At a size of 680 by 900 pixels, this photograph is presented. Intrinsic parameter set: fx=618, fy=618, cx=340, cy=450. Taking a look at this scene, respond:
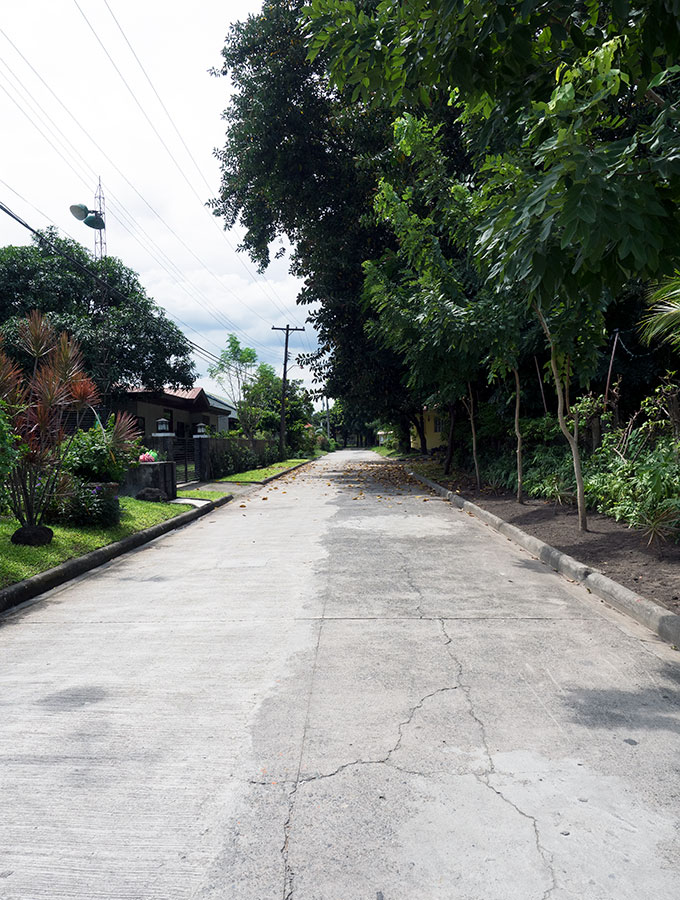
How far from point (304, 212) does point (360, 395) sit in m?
7.08

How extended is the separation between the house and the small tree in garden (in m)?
15.3

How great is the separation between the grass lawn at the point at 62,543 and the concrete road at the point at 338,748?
0.84m

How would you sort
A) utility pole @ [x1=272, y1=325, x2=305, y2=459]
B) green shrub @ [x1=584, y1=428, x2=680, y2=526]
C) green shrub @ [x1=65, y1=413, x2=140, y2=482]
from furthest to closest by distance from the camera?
utility pole @ [x1=272, y1=325, x2=305, y2=459]
green shrub @ [x1=65, y1=413, x2=140, y2=482]
green shrub @ [x1=584, y1=428, x2=680, y2=526]

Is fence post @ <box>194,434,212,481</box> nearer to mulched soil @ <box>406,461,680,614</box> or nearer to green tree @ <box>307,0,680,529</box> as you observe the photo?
mulched soil @ <box>406,461,680,614</box>

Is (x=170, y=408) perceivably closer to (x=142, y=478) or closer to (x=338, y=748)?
(x=142, y=478)

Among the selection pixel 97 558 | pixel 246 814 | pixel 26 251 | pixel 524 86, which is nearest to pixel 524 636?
pixel 246 814

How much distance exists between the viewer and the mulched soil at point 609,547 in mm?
5777

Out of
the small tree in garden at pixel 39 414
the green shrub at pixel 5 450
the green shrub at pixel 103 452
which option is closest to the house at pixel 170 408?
the green shrub at pixel 103 452

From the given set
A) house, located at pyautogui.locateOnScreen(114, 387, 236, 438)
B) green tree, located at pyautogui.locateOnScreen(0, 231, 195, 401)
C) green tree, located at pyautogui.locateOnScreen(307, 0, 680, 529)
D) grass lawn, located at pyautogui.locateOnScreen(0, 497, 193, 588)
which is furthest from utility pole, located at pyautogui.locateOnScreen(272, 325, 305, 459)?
green tree, located at pyautogui.locateOnScreen(307, 0, 680, 529)

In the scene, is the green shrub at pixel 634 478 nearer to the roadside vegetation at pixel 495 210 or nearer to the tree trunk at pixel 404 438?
the roadside vegetation at pixel 495 210

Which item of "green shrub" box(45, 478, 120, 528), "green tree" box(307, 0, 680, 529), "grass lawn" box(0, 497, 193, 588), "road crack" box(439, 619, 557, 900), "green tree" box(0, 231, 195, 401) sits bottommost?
"road crack" box(439, 619, 557, 900)

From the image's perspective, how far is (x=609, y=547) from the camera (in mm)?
7359

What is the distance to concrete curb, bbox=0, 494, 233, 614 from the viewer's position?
5.96m

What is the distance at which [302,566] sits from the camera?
7.28m
